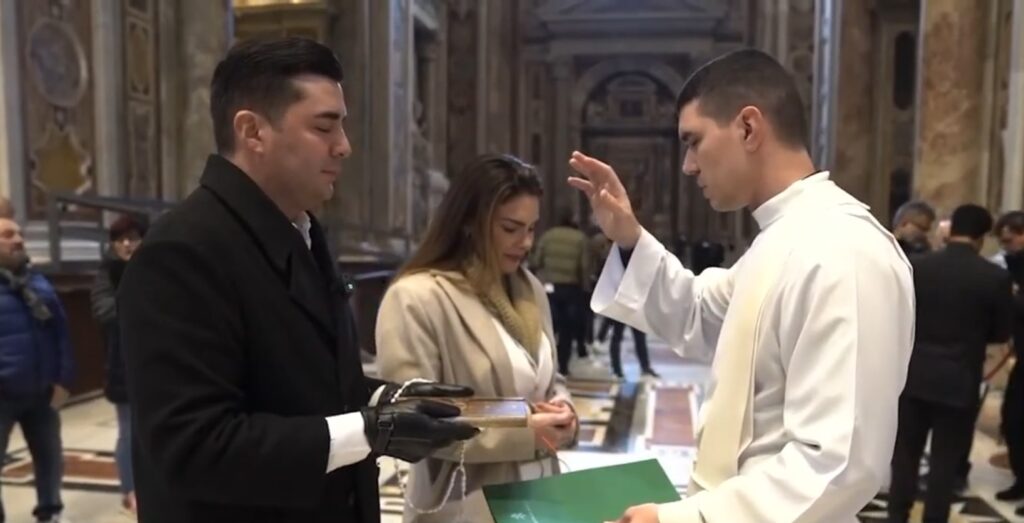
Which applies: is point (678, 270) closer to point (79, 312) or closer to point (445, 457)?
point (445, 457)

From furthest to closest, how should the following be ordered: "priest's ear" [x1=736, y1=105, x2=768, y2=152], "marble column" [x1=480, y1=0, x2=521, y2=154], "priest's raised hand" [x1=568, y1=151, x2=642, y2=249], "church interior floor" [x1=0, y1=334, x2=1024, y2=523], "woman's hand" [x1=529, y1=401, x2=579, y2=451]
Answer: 1. "marble column" [x1=480, y1=0, x2=521, y2=154]
2. "church interior floor" [x1=0, y1=334, x2=1024, y2=523]
3. "priest's raised hand" [x1=568, y1=151, x2=642, y2=249]
4. "woman's hand" [x1=529, y1=401, x2=579, y2=451]
5. "priest's ear" [x1=736, y1=105, x2=768, y2=152]

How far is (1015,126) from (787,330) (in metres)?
6.96

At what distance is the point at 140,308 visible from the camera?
1.30m

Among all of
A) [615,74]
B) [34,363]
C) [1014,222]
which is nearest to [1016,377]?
[1014,222]

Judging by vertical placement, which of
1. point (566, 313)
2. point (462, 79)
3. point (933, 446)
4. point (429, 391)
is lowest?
→ point (566, 313)

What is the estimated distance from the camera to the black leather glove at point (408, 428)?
1410mm

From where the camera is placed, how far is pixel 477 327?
2357 mm

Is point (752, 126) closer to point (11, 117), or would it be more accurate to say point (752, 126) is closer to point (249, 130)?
point (249, 130)

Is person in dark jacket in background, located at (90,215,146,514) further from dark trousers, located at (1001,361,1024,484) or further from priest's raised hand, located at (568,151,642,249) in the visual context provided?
dark trousers, located at (1001,361,1024,484)

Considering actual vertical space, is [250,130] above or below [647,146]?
below

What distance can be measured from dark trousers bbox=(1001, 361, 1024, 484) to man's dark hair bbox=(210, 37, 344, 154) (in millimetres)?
4801

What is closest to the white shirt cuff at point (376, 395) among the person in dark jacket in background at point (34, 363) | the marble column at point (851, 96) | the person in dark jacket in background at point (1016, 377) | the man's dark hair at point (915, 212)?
the person in dark jacket in background at point (34, 363)

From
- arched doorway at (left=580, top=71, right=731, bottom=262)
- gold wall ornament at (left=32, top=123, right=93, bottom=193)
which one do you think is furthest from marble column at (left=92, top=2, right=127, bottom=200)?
arched doorway at (left=580, top=71, right=731, bottom=262)

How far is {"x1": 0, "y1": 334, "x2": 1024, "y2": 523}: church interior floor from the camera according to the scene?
457 centimetres
